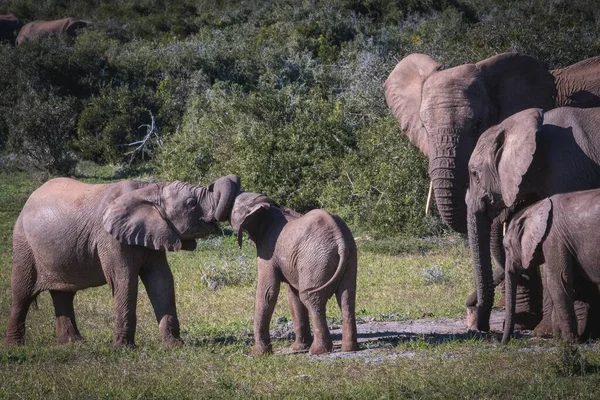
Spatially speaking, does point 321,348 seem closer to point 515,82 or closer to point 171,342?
point 171,342

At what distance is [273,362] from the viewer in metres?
8.48

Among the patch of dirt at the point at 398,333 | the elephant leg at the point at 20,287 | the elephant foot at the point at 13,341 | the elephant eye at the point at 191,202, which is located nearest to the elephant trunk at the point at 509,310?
the patch of dirt at the point at 398,333

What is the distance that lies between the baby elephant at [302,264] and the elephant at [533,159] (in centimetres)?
125

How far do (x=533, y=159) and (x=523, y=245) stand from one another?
0.77 metres

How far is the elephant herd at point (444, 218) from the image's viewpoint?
28.9ft

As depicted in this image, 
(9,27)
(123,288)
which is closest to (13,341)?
(123,288)

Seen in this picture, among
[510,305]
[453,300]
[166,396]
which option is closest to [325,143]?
[453,300]

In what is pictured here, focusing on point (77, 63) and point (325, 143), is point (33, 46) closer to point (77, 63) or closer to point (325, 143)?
point (77, 63)

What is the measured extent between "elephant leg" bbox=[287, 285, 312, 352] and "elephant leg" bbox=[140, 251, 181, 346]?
1.04m

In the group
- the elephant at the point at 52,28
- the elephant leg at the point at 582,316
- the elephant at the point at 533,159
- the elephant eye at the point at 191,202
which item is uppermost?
the elephant at the point at 52,28

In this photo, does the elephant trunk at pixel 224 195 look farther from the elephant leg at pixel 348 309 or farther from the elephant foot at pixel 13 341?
the elephant foot at pixel 13 341

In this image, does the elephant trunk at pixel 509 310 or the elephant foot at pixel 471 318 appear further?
the elephant foot at pixel 471 318

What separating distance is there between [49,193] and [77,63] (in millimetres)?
18323

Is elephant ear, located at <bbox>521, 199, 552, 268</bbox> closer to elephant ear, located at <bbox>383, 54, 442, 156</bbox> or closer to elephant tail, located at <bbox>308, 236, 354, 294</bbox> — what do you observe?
elephant tail, located at <bbox>308, 236, 354, 294</bbox>
